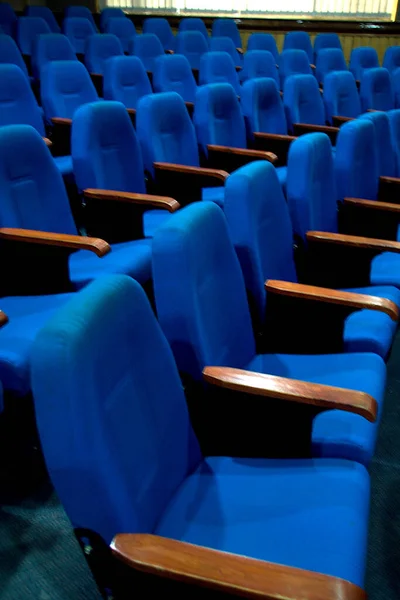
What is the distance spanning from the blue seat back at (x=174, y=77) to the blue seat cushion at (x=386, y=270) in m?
1.50

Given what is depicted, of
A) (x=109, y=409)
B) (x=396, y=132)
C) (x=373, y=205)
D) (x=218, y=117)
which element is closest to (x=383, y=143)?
(x=396, y=132)

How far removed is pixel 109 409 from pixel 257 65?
115 inches

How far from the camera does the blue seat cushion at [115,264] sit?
128 centimetres

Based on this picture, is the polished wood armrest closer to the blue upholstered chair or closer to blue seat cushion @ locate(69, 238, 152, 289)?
the blue upholstered chair

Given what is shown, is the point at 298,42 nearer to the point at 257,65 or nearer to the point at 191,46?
the point at 191,46

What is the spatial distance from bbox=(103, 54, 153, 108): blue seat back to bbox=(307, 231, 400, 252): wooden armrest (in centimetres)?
139

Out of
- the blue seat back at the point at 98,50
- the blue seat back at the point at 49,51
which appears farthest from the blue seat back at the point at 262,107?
the blue seat back at the point at 98,50

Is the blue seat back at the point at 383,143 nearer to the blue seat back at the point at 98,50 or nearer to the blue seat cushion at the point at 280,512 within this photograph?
the blue seat cushion at the point at 280,512

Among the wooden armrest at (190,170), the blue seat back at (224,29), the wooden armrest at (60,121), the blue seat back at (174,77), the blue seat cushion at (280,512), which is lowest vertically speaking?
the blue seat cushion at (280,512)

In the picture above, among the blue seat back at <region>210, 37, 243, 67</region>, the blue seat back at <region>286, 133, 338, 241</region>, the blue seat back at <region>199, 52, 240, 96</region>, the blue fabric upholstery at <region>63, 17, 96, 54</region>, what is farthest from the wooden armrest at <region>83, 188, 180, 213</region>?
the blue seat back at <region>210, 37, 243, 67</region>

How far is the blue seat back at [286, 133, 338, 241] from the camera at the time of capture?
1.37 meters

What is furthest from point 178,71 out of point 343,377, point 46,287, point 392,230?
point 343,377

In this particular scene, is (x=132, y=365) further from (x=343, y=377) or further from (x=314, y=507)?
(x=343, y=377)

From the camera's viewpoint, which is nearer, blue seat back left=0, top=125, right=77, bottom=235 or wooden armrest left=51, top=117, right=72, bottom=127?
blue seat back left=0, top=125, right=77, bottom=235
